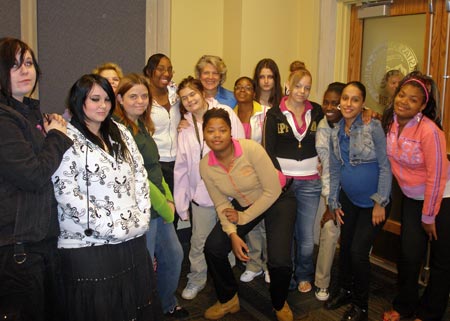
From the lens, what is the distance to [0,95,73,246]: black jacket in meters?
1.58

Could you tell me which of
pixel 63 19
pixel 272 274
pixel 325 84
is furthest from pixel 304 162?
pixel 63 19

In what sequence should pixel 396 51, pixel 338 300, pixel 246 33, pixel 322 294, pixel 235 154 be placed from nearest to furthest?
pixel 235 154
pixel 338 300
pixel 322 294
pixel 396 51
pixel 246 33

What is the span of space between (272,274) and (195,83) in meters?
1.34

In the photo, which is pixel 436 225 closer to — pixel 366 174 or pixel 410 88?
pixel 366 174

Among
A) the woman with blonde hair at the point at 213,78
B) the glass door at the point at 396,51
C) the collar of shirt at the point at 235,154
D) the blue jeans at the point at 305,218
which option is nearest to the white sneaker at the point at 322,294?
the blue jeans at the point at 305,218

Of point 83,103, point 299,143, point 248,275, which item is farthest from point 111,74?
point 248,275

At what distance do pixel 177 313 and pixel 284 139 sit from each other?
4.39 ft

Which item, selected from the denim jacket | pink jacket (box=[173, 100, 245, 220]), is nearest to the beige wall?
pink jacket (box=[173, 100, 245, 220])

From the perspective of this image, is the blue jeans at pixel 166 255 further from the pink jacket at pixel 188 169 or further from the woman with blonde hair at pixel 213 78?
the woman with blonde hair at pixel 213 78

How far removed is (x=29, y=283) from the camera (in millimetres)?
1642

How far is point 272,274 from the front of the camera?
106 inches

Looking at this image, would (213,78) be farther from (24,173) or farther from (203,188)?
(24,173)

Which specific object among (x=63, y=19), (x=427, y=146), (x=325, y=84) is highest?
(x=63, y=19)

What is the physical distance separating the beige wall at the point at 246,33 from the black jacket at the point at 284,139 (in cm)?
124
